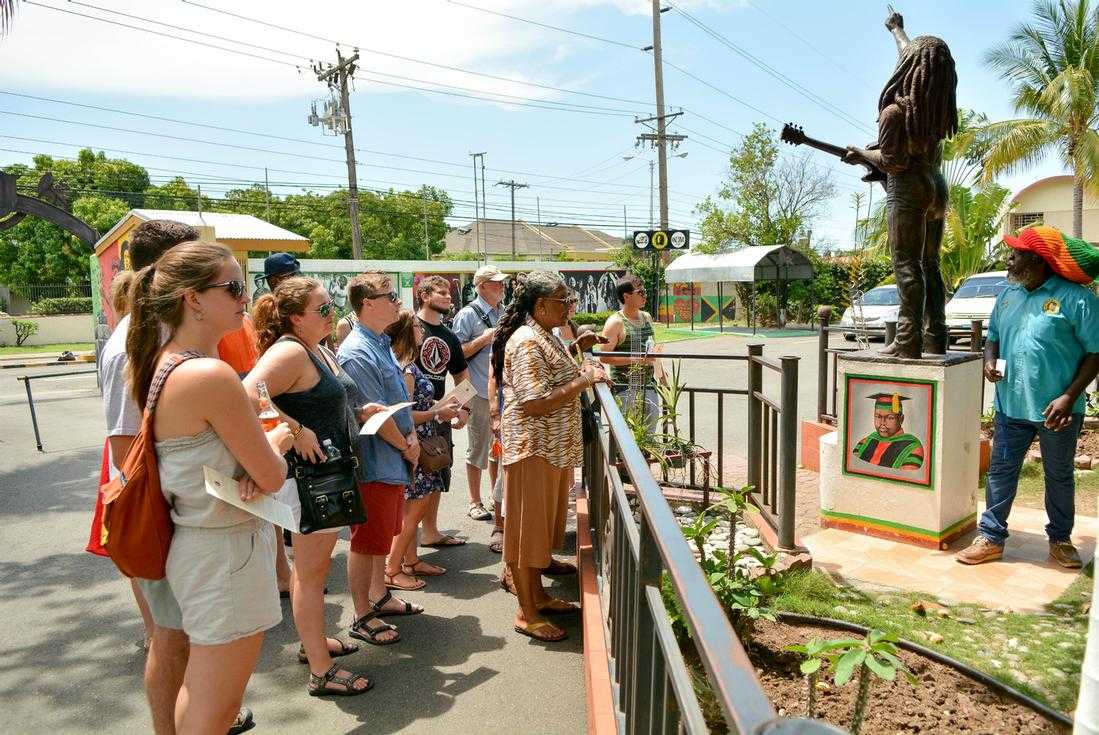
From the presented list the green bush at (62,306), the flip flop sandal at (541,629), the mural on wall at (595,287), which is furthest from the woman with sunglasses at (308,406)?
the green bush at (62,306)

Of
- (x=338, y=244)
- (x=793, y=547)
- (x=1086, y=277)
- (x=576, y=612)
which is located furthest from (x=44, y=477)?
(x=338, y=244)

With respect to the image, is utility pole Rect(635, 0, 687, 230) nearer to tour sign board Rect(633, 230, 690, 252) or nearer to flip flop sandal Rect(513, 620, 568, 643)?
tour sign board Rect(633, 230, 690, 252)

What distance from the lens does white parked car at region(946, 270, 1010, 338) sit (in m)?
16.9

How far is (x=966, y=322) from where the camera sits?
16906 millimetres

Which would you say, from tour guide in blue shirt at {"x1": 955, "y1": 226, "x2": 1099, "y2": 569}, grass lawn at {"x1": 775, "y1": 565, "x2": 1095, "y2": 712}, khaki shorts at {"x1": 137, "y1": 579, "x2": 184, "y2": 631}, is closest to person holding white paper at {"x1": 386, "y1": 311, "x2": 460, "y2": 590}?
khaki shorts at {"x1": 137, "y1": 579, "x2": 184, "y2": 631}

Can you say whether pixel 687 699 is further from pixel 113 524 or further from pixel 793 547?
pixel 793 547

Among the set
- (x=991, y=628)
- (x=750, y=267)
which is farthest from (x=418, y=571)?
(x=750, y=267)

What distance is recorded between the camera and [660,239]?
2164cm

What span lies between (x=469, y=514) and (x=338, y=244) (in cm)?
5087

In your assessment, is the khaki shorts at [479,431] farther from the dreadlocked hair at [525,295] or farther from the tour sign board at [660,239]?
the tour sign board at [660,239]

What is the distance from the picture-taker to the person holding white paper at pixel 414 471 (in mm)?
4203

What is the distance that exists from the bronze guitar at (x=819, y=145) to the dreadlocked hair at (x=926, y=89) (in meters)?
0.45

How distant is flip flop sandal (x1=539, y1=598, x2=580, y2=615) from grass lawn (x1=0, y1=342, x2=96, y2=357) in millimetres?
25707

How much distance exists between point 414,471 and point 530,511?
928mm
